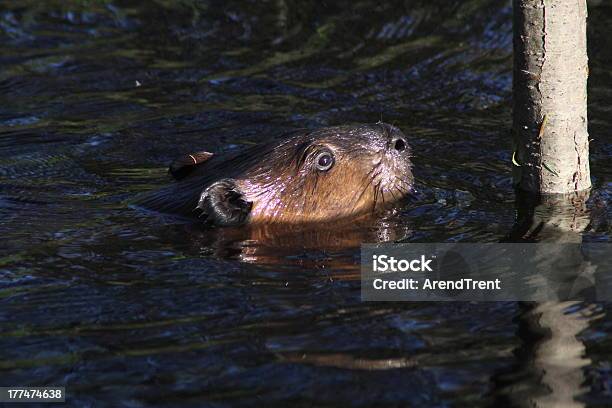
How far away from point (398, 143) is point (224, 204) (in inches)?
39.6

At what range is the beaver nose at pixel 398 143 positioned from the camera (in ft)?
20.1

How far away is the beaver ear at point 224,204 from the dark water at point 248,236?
0.51 feet

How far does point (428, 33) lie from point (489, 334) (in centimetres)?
564

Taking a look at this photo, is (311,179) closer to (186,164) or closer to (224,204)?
(224,204)

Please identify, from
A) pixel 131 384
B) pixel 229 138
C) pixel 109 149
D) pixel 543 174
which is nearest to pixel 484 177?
pixel 543 174

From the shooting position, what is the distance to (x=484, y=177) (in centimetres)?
651

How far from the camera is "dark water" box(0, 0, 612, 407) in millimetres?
4090

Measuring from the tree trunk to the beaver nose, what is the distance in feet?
1.94

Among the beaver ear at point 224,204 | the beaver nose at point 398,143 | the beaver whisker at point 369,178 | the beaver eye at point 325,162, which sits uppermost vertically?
the beaver nose at point 398,143
